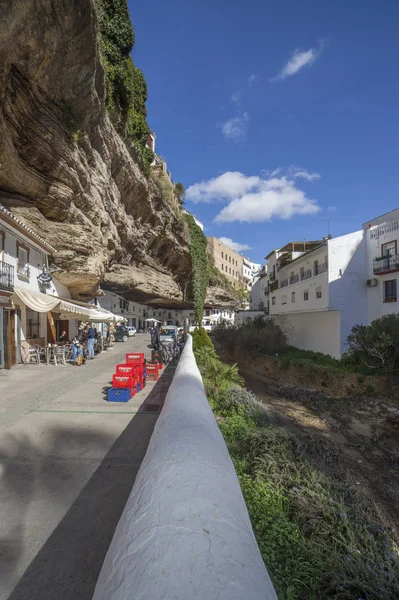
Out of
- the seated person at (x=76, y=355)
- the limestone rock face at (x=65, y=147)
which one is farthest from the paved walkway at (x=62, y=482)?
the limestone rock face at (x=65, y=147)

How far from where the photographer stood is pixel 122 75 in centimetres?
1709

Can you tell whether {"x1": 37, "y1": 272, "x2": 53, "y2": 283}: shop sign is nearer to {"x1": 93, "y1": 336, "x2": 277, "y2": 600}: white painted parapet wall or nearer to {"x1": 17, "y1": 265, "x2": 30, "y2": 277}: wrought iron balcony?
{"x1": 17, "y1": 265, "x2": 30, "y2": 277}: wrought iron balcony

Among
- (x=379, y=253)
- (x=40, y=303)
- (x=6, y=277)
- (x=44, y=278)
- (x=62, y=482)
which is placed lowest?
(x=62, y=482)

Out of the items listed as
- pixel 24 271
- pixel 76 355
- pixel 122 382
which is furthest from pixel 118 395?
pixel 24 271

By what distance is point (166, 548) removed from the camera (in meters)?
1.49

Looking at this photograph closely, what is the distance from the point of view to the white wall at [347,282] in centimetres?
1914

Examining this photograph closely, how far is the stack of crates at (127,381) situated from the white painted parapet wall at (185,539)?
5.57 metres

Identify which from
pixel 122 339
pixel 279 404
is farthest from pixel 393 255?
pixel 122 339

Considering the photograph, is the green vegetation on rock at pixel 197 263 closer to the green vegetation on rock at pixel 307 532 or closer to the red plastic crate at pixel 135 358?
the red plastic crate at pixel 135 358

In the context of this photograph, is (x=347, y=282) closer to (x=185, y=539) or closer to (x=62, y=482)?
(x=62, y=482)

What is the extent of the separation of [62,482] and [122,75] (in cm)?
2038

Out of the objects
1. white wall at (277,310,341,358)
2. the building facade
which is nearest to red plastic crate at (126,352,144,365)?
white wall at (277,310,341,358)

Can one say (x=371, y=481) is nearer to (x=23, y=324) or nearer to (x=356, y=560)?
(x=356, y=560)

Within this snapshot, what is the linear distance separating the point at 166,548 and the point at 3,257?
541 inches
